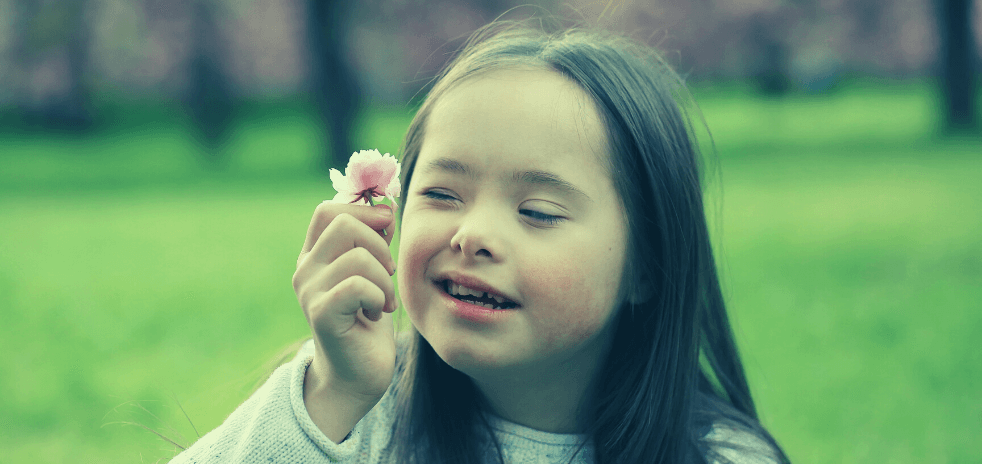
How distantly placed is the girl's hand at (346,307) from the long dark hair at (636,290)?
37 centimetres

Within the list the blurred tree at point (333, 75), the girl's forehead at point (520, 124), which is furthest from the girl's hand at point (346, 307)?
the blurred tree at point (333, 75)

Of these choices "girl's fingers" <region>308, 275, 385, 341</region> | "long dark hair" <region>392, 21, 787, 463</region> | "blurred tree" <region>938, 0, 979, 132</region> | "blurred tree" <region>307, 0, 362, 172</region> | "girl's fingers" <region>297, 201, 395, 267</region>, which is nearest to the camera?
"girl's fingers" <region>308, 275, 385, 341</region>

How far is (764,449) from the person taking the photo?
2039mm

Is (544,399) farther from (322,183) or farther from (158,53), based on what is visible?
(158,53)

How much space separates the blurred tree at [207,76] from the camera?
2062 cm

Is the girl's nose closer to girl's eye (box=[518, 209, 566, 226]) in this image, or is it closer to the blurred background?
girl's eye (box=[518, 209, 566, 226])

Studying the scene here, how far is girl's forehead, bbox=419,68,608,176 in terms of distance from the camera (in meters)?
1.71

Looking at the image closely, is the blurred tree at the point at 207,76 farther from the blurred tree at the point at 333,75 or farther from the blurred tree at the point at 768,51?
the blurred tree at the point at 768,51

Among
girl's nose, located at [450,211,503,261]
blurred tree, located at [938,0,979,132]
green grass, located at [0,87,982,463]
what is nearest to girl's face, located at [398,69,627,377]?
girl's nose, located at [450,211,503,261]

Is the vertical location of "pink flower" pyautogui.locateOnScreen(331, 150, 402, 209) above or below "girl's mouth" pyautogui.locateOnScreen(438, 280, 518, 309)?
above

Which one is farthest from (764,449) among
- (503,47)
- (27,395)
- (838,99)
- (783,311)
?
(838,99)

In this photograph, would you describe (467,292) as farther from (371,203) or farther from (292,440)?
(292,440)

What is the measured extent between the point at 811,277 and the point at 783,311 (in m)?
0.83

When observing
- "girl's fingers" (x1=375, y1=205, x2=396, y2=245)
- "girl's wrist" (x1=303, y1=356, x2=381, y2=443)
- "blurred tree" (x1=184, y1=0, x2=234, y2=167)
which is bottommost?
"blurred tree" (x1=184, y1=0, x2=234, y2=167)
